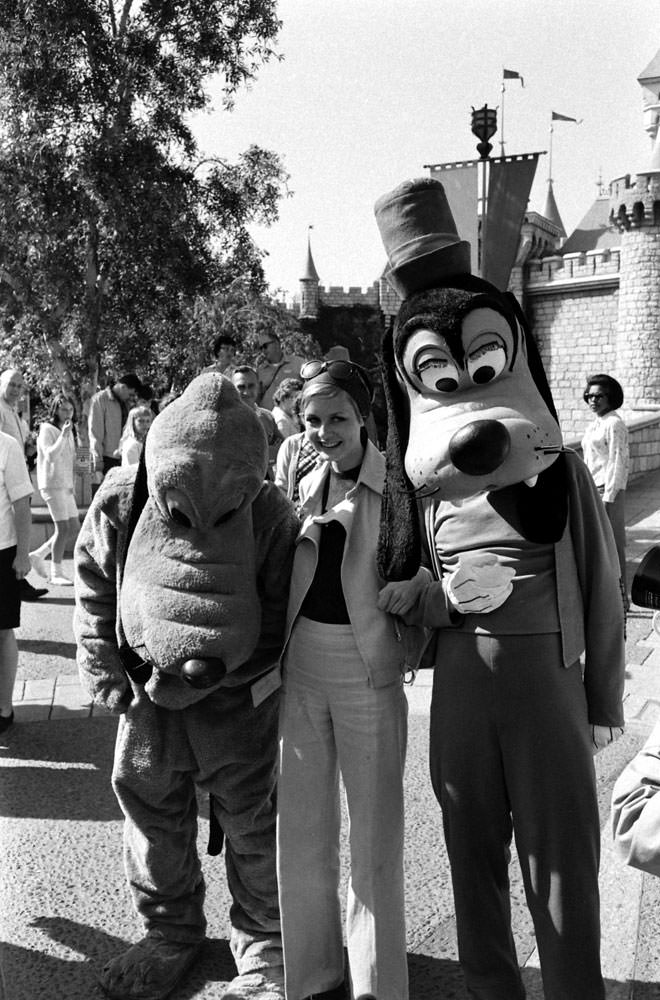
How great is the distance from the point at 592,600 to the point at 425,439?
57 centimetres

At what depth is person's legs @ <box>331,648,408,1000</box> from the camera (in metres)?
2.38

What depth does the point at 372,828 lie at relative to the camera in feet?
7.84

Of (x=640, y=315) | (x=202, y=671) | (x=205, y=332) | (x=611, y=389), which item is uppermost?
(x=640, y=315)

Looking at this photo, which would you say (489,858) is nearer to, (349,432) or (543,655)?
(543,655)

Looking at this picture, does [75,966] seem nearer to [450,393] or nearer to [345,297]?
[450,393]

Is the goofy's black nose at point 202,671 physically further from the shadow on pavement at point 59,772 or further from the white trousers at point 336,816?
the shadow on pavement at point 59,772

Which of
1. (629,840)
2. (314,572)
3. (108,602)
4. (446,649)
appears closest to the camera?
(629,840)

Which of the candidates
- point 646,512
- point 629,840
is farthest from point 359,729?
point 646,512

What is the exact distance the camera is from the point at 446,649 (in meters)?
2.31

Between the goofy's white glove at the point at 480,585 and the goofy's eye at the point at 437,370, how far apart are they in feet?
1.41

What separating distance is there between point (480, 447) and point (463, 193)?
1046 mm

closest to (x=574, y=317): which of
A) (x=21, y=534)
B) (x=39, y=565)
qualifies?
(x=39, y=565)

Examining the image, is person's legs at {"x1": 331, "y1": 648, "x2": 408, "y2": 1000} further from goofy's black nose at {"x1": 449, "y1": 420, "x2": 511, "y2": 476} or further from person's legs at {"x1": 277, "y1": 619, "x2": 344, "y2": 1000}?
goofy's black nose at {"x1": 449, "y1": 420, "x2": 511, "y2": 476}

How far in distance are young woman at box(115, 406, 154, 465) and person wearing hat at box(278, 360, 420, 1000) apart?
12.9ft
